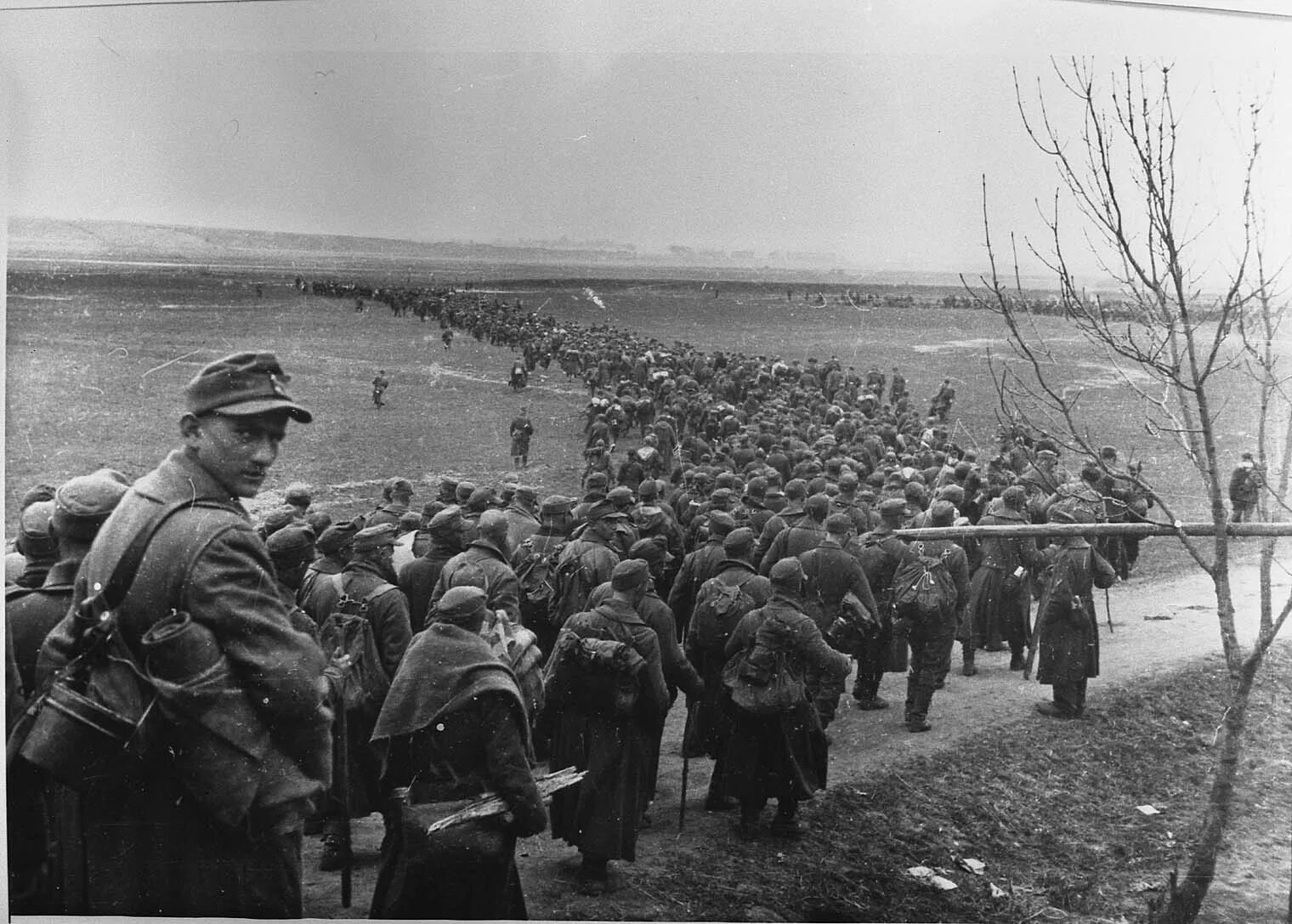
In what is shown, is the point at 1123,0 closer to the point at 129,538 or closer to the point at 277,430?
the point at 277,430

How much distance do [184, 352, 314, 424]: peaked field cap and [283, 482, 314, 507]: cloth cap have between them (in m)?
1.99

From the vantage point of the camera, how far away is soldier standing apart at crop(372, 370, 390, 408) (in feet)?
26.3

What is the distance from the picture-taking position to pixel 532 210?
23.3ft

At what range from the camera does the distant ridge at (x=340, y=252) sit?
6883 mm

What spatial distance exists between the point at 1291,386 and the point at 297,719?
6757 millimetres

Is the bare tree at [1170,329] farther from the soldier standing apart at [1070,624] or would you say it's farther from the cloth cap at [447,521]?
the cloth cap at [447,521]

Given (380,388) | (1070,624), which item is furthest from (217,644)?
(1070,624)

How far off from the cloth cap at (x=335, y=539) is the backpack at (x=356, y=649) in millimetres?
354

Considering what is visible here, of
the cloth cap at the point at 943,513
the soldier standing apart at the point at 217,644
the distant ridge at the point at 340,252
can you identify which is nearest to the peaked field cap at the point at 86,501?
the soldier standing apart at the point at 217,644

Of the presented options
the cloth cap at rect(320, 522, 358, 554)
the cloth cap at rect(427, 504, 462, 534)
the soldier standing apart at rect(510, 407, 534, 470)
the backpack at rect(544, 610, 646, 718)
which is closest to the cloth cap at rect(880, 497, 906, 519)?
the backpack at rect(544, 610, 646, 718)

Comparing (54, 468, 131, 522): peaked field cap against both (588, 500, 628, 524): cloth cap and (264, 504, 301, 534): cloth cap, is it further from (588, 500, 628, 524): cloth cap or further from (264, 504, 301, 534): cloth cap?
(588, 500, 628, 524): cloth cap

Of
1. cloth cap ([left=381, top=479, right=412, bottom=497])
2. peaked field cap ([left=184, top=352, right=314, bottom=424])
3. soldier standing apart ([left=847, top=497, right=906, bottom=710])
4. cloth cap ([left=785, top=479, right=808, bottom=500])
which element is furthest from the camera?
cloth cap ([left=785, top=479, right=808, bottom=500])

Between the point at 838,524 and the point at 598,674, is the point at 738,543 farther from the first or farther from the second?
the point at 598,674

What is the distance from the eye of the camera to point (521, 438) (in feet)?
28.6
